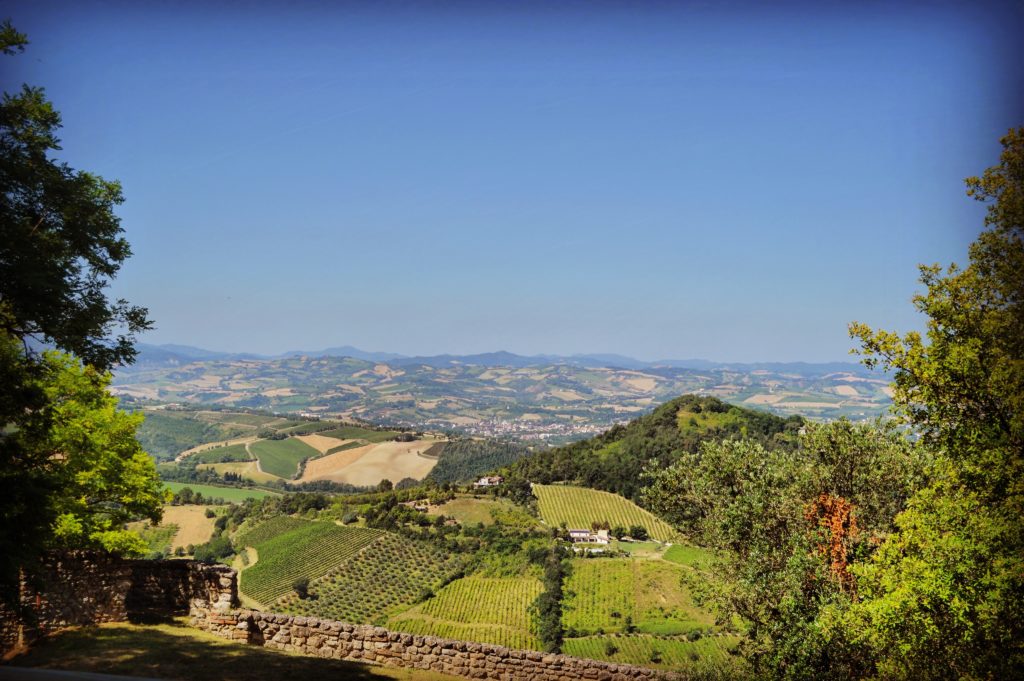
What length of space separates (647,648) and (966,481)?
162 feet

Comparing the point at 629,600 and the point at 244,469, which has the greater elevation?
the point at 629,600

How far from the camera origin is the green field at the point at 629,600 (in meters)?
60.1

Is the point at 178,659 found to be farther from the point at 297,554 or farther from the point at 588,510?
the point at 588,510

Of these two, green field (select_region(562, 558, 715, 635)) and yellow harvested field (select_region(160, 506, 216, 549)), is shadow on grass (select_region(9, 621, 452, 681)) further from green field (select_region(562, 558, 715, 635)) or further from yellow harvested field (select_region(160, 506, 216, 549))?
yellow harvested field (select_region(160, 506, 216, 549))

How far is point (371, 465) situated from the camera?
179125mm

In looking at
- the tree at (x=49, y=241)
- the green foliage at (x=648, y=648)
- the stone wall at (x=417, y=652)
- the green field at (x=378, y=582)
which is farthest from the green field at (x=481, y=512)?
the tree at (x=49, y=241)

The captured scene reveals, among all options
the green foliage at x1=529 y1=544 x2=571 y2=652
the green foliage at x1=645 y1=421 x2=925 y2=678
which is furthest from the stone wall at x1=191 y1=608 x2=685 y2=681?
the green foliage at x1=529 y1=544 x2=571 y2=652

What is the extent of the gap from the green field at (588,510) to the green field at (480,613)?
90.7 feet

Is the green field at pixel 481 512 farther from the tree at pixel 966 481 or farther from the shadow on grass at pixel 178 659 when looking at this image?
the tree at pixel 966 481

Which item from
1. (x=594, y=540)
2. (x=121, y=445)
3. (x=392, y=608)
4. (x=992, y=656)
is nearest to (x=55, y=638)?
(x=121, y=445)

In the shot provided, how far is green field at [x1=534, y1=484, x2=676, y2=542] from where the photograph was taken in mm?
98125

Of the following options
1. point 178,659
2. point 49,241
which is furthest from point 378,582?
point 49,241

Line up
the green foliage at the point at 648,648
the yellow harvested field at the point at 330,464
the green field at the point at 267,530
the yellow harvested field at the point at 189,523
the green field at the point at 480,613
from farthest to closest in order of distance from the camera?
the yellow harvested field at the point at 330,464 → the yellow harvested field at the point at 189,523 → the green field at the point at 267,530 → the green field at the point at 480,613 → the green foliage at the point at 648,648

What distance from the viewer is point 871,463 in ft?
59.7
